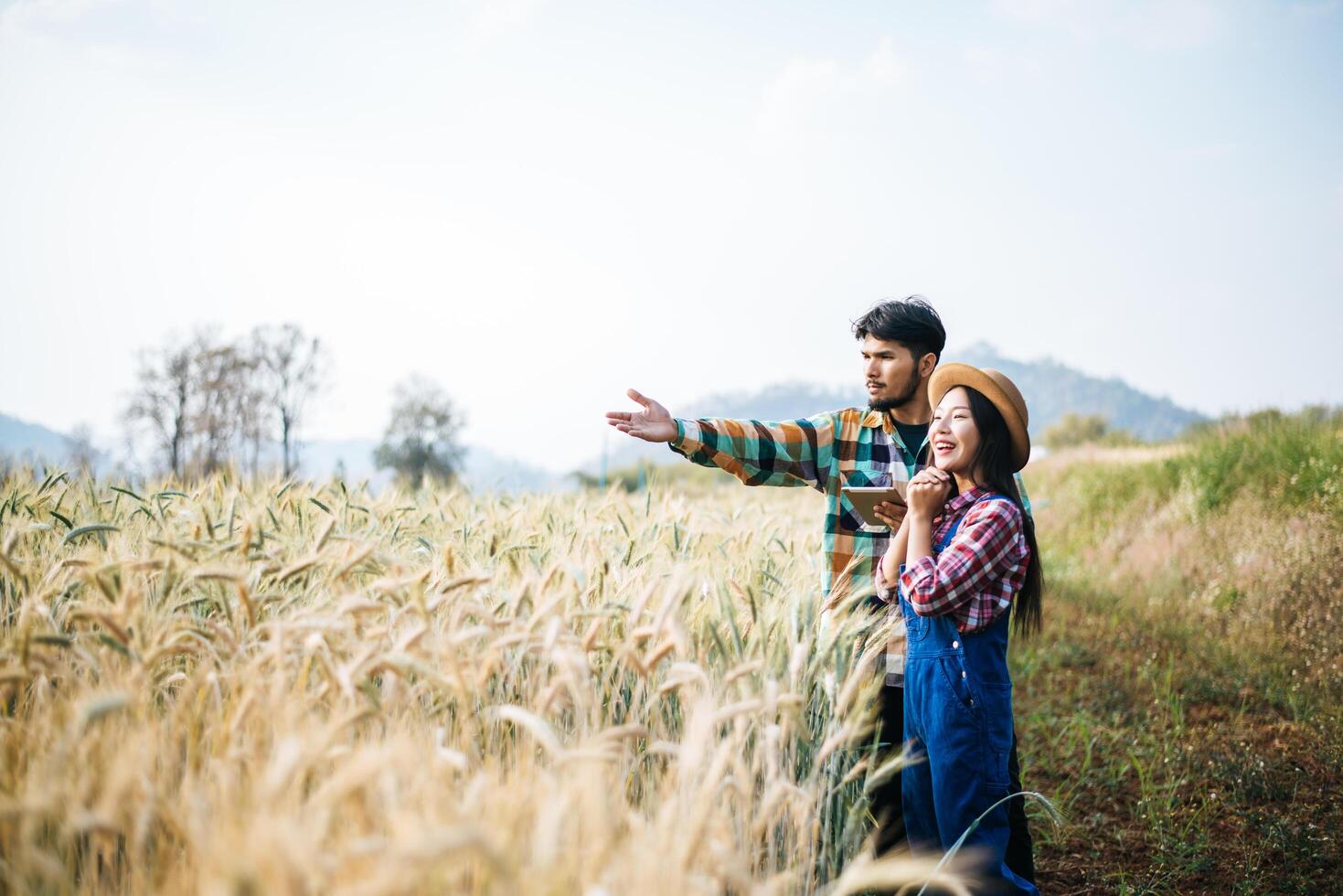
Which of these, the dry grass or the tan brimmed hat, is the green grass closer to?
the tan brimmed hat

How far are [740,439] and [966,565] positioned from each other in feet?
3.07

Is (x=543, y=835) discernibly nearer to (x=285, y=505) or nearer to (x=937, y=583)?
(x=937, y=583)

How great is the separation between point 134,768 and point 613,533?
8.22 feet

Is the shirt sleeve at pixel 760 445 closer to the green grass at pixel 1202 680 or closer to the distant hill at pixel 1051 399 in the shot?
Result: the green grass at pixel 1202 680

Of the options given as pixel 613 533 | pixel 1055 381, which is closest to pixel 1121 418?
pixel 1055 381

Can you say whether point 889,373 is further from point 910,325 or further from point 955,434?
point 955,434

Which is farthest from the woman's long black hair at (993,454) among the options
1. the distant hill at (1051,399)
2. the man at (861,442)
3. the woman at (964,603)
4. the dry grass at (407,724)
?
the distant hill at (1051,399)

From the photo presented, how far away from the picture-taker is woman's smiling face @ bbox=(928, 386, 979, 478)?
235 centimetres

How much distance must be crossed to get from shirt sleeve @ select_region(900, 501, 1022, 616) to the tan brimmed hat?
29 cm

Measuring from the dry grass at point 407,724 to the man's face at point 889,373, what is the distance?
73 centimetres

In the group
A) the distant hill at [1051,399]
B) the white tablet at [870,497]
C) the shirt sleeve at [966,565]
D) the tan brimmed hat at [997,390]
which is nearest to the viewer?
the shirt sleeve at [966,565]

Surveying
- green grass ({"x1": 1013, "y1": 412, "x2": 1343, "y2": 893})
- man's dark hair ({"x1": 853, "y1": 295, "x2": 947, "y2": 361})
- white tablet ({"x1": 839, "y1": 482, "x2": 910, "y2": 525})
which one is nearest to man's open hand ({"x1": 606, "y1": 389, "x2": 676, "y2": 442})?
white tablet ({"x1": 839, "y1": 482, "x2": 910, "y2": 525})

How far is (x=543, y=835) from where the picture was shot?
3.23 ft

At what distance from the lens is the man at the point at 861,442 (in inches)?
107
